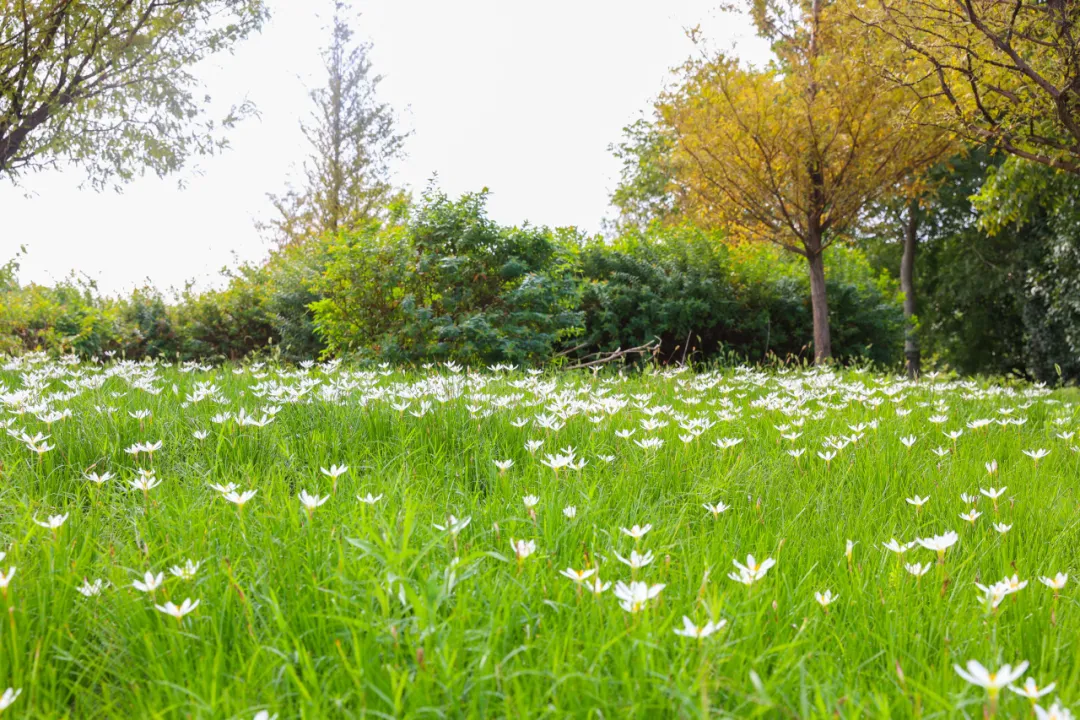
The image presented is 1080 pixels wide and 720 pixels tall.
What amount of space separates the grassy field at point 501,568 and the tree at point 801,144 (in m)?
7.44

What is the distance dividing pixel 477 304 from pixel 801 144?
216 inches

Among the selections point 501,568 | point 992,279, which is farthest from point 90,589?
point 992,279

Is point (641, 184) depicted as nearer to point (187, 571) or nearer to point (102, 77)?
point (102, 77)

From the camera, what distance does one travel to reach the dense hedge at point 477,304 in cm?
845

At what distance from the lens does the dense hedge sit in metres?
8.45

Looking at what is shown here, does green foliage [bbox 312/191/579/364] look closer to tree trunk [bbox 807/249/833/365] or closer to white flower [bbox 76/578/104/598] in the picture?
tree trunk [bbox 807/249/833/365]

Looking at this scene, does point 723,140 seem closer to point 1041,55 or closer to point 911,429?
point 1041,55

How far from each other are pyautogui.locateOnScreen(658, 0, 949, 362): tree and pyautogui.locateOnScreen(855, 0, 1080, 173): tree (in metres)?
0.93

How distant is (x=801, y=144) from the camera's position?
10.4 m

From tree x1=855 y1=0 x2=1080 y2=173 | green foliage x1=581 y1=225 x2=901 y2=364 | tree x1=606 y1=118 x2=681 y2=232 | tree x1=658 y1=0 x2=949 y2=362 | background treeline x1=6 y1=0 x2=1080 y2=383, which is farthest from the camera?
tree x1=606 y1=118 x2=681 y2=232

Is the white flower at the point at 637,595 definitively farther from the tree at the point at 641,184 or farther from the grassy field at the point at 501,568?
the tree at the point at 641,184

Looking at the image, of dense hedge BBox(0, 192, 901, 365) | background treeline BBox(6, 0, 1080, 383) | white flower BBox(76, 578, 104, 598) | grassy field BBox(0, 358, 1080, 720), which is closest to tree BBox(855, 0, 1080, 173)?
background treeline BBox(6, 0, 1080, 383)

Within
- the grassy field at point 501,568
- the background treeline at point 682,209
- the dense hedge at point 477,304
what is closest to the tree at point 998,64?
the background treeline at point 682,209

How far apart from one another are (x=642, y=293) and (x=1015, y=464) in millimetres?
A: 7917
